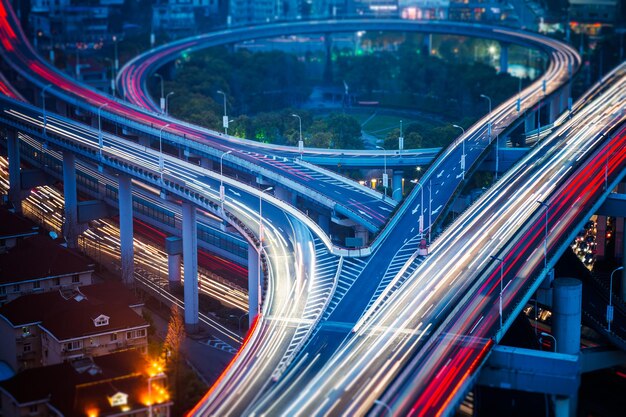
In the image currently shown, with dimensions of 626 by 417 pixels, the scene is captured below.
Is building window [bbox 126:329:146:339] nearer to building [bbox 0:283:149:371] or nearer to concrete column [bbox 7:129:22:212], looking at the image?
building [bbox 0:283:149:371]

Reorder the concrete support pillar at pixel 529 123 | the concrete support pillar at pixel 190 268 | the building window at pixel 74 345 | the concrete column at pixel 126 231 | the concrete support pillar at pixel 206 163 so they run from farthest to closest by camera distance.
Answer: the concrete support pillar at pixel 529 123 → the concrete support pillar at pixel 206 163 → the concrete column at pixel 126 231 → the concrete support pillar at pixel 190 268 → the building window at pixel 74 345

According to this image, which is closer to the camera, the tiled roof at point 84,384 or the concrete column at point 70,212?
the tiled roof at point 84,384

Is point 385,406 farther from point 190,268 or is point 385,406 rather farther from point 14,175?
point 14,175

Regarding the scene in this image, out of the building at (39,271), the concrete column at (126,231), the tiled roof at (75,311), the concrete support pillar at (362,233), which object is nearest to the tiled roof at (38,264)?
the building at (39,271)

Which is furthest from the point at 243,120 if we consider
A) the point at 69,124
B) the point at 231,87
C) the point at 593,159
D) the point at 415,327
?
the point at 415,327

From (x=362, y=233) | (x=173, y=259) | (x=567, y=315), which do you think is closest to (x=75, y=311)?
(x=173, y=259)

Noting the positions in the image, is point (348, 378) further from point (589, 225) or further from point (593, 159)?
point (589, 225)

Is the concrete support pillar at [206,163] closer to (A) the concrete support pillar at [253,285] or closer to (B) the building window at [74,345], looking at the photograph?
(A) the concrete support pillar at [253,285]

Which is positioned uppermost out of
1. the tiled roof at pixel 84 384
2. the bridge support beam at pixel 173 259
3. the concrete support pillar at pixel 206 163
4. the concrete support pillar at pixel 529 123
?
the concrete support pillar at pixel 529 123

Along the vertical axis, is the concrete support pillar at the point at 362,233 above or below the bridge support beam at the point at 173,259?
above
